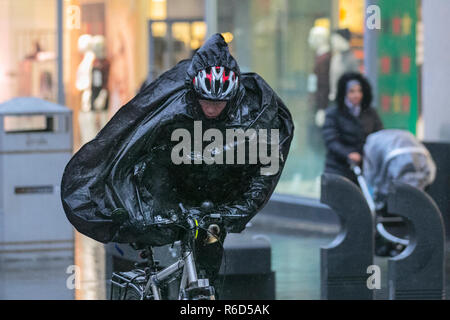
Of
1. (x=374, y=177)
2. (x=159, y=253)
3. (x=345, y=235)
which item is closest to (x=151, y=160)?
(x=159, y=253)

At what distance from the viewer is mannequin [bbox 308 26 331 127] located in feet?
42.9

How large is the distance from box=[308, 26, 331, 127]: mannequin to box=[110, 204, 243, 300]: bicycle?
7827 millimetres

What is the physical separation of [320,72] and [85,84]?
16.5ft

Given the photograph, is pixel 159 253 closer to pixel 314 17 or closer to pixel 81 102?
pixel 314 17

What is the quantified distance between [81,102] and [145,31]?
1.86 m

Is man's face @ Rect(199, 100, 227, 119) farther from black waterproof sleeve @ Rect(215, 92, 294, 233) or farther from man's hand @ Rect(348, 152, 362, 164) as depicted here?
man's hand @ Rect(348, 152, 362, 164)

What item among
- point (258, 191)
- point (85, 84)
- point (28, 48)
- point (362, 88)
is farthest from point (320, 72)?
point (258, 191)

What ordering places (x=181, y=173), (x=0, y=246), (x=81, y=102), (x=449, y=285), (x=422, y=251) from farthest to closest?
(x=81, y=102) → (x=0, y=246) → (x=449, y=285) → (x=422, y=251) → (x=181, y=173)

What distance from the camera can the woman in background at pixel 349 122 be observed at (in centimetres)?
1076

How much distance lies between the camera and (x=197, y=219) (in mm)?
4902

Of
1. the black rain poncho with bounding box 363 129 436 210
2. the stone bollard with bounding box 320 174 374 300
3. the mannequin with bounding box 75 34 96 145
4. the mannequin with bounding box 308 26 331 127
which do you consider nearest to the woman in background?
the black rain poncho with bounding box 363 129 436 210

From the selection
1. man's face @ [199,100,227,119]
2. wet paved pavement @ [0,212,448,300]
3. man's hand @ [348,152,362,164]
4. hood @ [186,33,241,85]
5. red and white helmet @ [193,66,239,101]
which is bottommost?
wet paved pavement @ [0,212,448,300]

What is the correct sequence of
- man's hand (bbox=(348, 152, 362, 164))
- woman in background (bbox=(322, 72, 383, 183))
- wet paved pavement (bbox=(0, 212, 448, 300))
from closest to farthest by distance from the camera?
wet paved pavement (bbox=(0, 212, 448, 300))
man's hand (bbox=(348, 152, 362, 164))
woman in background (bbox=(322, 72, 383, 183))

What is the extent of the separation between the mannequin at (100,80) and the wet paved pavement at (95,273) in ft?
19.5
